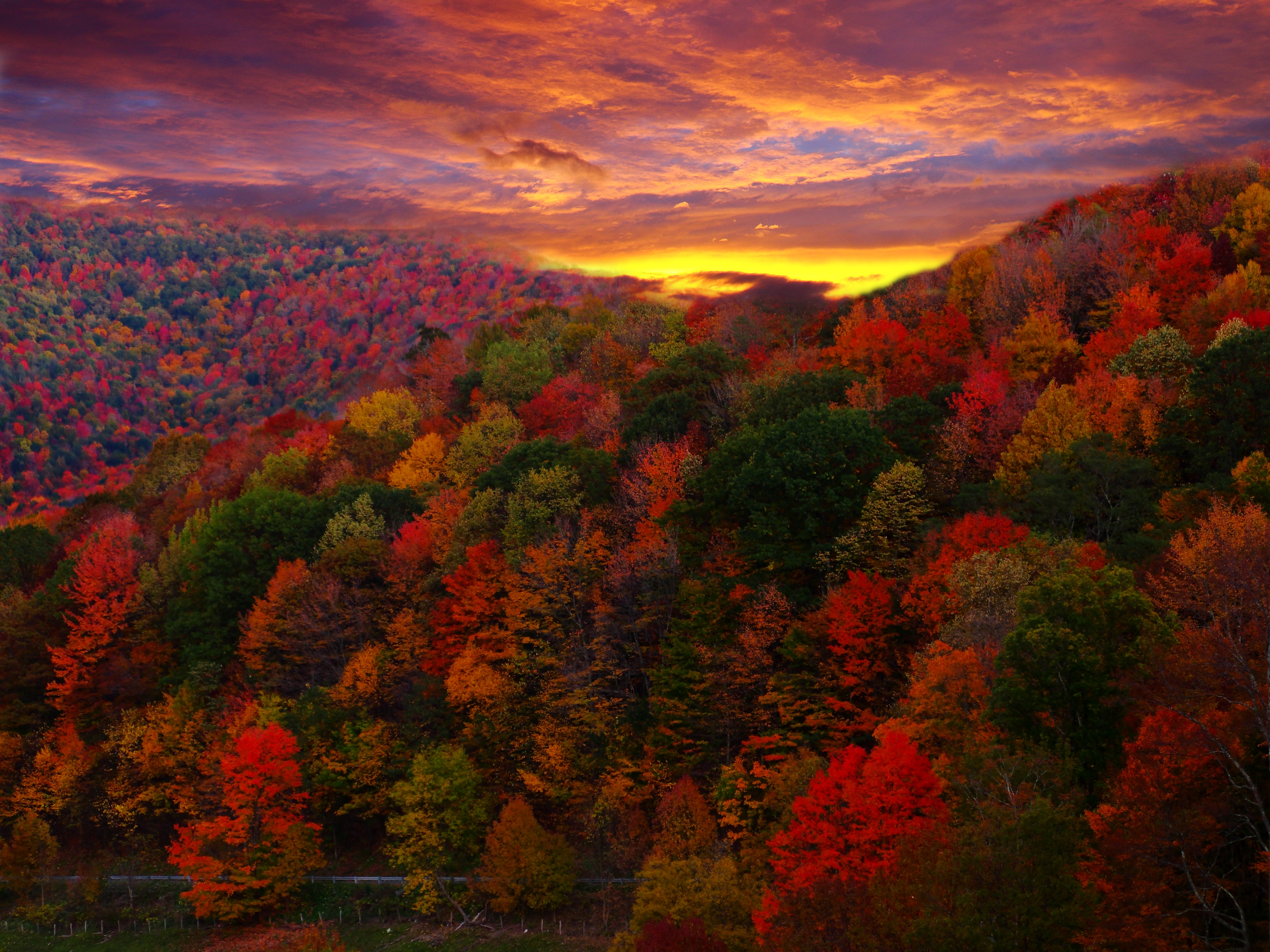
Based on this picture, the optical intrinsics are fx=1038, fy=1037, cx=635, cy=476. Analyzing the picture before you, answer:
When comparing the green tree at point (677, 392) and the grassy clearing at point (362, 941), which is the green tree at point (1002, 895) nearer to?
the grassy clearing at point (362, 941)

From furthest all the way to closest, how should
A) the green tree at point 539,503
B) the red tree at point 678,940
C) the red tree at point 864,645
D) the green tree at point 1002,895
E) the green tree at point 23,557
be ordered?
the green tree at point 23,557, the green tree at point 539,503, the red tree at point 864,645, the red tree at point 678,940, the green tree at point 1002,895

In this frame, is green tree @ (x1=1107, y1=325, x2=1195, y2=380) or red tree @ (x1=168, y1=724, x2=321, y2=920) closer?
red tree @ (x1=168, y1=724, x2=321, y2=920)

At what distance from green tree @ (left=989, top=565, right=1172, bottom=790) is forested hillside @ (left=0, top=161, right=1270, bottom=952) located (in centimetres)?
15

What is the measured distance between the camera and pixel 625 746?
61906mm

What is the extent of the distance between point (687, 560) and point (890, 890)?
3549 cm

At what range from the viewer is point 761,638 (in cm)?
5669

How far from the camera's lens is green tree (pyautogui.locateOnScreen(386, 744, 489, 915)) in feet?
206

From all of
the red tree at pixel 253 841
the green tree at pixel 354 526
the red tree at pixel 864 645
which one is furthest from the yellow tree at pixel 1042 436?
the green tree at pixel 354 526

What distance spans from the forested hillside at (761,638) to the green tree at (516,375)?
2.11ft

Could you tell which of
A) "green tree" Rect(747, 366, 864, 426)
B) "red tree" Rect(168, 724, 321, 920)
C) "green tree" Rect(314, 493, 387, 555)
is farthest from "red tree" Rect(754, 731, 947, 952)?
"green tree" Rect(314, 493, 387, 555)

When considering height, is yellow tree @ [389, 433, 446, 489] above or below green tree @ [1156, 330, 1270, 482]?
below

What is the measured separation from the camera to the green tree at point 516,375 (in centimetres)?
11112

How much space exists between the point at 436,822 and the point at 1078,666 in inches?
1625

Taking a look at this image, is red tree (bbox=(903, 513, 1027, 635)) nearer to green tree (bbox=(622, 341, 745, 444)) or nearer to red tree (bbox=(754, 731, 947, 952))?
red tree (bbox=(754, 731, 947, 952))
